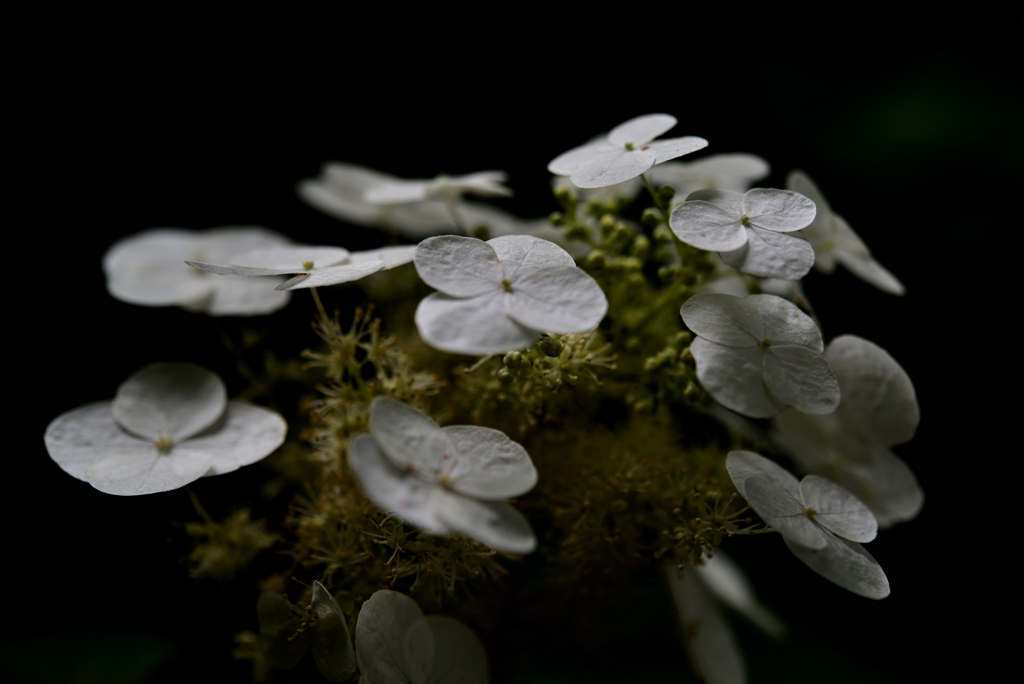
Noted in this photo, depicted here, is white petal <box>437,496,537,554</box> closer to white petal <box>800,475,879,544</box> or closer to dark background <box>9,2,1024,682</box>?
white petal <box>800,475,879,544</box>

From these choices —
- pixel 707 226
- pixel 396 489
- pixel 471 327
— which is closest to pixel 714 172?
pixel 707 226

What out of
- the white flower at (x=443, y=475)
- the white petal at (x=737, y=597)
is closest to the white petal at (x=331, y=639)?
the white flower at (x=443, y=475)

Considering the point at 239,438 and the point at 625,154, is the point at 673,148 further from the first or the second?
the point at 239,438

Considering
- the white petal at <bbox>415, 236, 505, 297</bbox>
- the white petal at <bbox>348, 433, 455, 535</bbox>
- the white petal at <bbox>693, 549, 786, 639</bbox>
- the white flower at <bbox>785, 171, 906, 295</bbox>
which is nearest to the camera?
the white petal at <bbox>348, 433, 455, 535</bbox>

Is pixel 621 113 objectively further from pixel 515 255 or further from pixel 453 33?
pixel 515 255

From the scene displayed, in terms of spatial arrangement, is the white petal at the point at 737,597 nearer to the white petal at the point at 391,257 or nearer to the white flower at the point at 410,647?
the white flower at the point at 410,647

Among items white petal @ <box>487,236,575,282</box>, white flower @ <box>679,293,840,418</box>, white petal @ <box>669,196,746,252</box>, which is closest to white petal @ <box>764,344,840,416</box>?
white flower @ <box>679,293,840,418</box>
